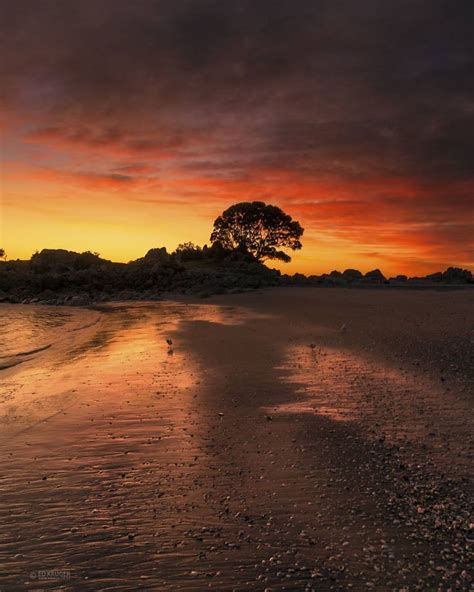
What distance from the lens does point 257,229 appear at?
63562mm

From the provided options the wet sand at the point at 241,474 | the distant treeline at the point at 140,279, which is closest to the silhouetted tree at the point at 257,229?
the distant treeline at the point at 140,279

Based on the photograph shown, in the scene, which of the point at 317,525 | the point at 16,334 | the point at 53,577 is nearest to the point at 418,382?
the point at 317,525

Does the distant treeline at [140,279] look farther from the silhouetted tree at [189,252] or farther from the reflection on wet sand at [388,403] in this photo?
the reflection on wet sand at [388,403]

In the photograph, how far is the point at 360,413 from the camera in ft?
24.9

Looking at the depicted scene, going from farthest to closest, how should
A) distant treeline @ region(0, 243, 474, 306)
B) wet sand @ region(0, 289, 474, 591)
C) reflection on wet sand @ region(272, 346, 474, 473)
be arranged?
distant treeline @ region(0, 243, 474, 306) < reflection on wet sand @ region(272, 346, 474, 473) < wet sand @ region(0, 289, 474, 591)

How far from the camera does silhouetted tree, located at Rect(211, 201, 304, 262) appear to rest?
6275cm

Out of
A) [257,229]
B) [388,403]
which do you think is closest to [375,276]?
[257,229]

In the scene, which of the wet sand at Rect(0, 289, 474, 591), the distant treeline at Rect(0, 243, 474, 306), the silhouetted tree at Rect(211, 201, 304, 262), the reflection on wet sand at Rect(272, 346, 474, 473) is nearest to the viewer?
the wet sand at Rect(0, 289, 474, 591)

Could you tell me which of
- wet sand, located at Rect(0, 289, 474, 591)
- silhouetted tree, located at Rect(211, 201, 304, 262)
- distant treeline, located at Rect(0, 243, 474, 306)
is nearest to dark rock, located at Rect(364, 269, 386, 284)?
distant treeline, located at Rect(0, 243, 474, 306)

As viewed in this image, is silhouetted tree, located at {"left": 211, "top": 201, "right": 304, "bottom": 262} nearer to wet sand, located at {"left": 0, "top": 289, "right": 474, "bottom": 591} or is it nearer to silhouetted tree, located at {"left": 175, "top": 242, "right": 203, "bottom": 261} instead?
silhouetted tree, located at {"left": 175, "top": 242, "right": 203, "bottom": 261}

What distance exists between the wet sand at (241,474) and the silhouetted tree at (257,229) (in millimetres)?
52006

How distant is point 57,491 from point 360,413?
4675 mm

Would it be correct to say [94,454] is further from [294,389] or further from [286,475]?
[294,389]

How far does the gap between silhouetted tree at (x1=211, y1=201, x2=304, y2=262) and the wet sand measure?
52006 millimetres
